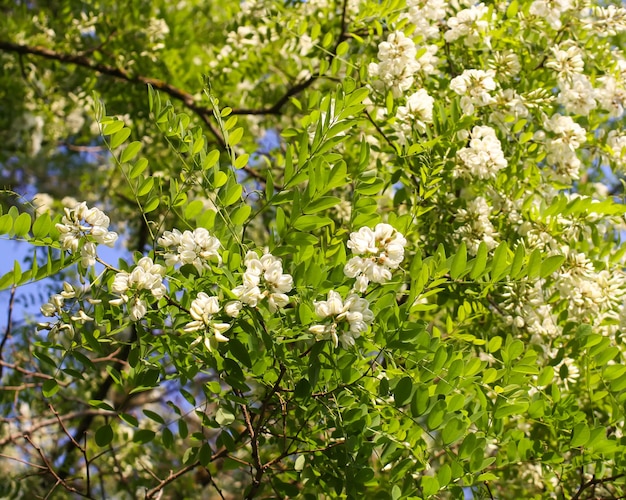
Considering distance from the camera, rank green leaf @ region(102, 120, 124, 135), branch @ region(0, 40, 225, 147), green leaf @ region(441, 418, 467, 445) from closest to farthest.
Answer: green leaf @ region(441, 418, 467, 445), green leaf @ region(102, 120, 124, 135), branch @ region(0, 40, 225, 147)

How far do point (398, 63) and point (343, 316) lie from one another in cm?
99

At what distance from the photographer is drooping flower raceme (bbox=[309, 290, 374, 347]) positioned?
1.17 m

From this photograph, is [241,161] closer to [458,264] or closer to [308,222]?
[308,222]

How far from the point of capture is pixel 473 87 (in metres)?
1.94

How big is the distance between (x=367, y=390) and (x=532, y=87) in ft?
3.96

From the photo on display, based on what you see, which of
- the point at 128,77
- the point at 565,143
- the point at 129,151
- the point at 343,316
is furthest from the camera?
the point at 128,77

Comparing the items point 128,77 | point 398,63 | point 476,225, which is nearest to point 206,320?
point 476,225

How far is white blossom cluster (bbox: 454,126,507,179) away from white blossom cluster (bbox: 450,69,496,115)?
7cm

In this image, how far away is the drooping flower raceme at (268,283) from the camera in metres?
1.19

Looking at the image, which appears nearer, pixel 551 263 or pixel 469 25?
pixel 551 263

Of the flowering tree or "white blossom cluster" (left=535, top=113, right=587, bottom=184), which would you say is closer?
the flowering tree

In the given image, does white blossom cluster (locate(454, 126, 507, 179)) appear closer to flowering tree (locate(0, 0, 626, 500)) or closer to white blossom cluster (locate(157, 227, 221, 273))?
flowering tree (locate(0, 0, 626, 500))

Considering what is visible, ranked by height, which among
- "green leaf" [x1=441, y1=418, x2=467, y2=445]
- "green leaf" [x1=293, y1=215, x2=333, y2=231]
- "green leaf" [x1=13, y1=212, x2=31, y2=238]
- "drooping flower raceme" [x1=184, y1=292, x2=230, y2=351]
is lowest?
"green leaf" [x1=441, y1=418, x2=467, y2=445]

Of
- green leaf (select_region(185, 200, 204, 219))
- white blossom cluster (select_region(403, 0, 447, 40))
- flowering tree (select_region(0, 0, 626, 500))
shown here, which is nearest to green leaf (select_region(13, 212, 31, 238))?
flowering tree (select_region(0, 0, 626, 500))
